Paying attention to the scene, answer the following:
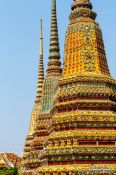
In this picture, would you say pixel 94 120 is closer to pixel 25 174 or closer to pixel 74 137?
pixel 74 137

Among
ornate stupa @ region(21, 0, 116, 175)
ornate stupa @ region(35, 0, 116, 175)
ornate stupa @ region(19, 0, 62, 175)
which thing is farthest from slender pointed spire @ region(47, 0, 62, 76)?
ornate stupa @ region(35, 0, 116, 175)

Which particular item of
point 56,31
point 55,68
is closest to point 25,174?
point 55,68

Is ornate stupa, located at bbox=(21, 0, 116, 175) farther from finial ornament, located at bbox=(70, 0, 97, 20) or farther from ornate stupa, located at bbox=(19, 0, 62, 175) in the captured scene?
ornate stupa, located at bbox=(19, 0, 62, 175)

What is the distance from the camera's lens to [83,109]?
29.7m

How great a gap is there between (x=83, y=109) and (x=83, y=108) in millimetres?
66

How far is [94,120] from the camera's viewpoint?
28.7m

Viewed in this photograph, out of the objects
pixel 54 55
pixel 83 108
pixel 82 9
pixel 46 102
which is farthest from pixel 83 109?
pixel 54 55

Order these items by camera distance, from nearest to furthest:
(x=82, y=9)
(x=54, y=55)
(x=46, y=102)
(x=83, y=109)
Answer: (x=83, y=109) → (x=82, y=9) → (x=46, y=102) → (x=54, y=55)

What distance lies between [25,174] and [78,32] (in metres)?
19.9

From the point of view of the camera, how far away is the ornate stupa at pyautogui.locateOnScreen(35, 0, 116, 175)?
90.1 feet

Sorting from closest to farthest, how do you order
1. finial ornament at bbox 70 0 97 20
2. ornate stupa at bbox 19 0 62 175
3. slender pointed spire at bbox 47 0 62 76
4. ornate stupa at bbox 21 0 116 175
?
1. ornate stupa at bbox 21 0 116 175
2. finial ornament at bbox 70 0 97 20
3. ornate stupa at bbox 19 0 62 175
4. slender pointed spire at bbox 47 0 62 76

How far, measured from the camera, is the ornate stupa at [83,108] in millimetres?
27469

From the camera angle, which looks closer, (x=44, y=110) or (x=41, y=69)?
(x=44, y=110)

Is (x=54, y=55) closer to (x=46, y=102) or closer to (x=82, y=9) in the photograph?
(x=46, y=102)
